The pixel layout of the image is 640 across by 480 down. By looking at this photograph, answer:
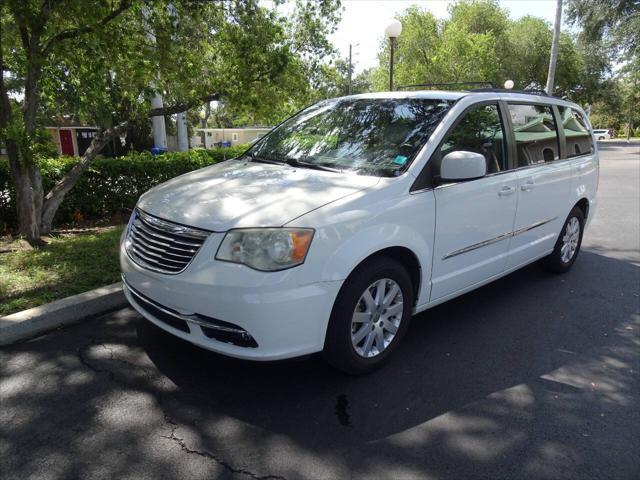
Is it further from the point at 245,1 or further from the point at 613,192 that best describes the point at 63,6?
the point at 613,192

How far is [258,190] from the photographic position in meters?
3.19

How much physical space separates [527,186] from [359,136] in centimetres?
160

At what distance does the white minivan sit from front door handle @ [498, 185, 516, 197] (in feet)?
0.06

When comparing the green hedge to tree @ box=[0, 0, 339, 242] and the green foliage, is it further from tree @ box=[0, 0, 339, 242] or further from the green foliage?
the green foliage

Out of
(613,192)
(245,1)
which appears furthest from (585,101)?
(245,1)

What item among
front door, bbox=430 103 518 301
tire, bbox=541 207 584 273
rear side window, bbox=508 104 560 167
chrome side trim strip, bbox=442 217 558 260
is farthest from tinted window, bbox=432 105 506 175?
tire, bbox=541 207 584 273

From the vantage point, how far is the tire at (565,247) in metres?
5.22

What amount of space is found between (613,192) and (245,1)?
10.2 metres

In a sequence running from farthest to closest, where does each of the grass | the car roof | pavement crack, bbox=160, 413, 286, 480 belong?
the grass < the car roof < pavement crack, bbox=160, 413, 286, 480

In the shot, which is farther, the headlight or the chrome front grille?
the chrome front grille

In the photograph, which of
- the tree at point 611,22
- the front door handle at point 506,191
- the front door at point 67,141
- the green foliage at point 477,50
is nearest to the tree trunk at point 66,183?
the front door handle at point 506,191

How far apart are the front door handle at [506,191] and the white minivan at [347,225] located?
2 cm

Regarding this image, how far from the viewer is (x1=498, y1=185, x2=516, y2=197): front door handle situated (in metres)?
3.95

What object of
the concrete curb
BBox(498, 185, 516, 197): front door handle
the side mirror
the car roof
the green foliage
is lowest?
the concrete curb
